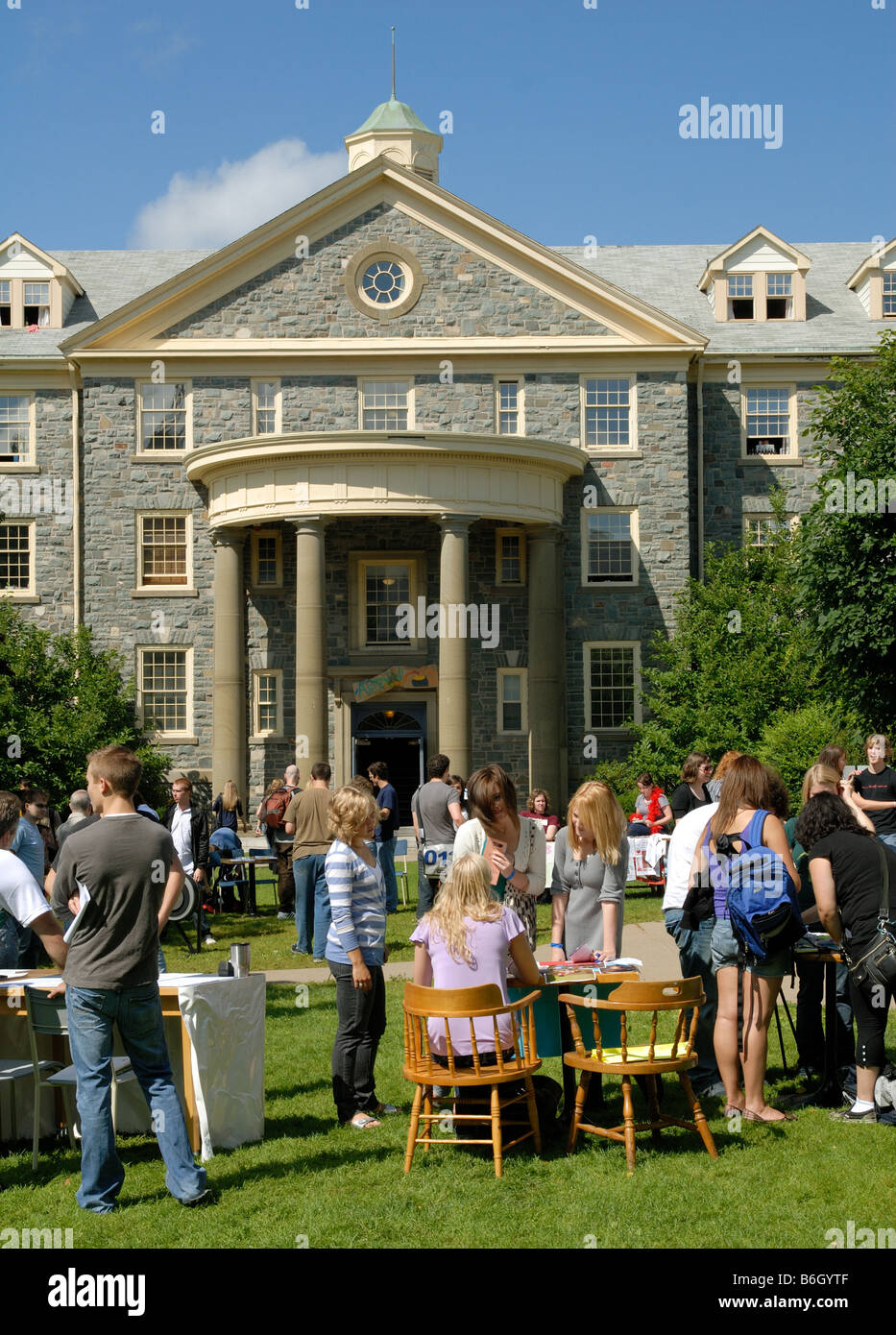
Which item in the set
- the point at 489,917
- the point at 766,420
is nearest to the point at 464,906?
the point at 489,917

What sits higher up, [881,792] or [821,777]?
[821,777]

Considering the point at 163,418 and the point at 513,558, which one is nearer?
the point at 163,418

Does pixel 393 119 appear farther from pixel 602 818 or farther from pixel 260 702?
pixel 602 818

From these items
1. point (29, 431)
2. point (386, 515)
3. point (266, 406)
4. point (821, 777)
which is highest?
point (266, 406)

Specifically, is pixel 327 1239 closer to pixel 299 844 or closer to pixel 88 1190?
pixel 88 1190

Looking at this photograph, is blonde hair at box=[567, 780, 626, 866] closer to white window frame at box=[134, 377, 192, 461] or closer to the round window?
white window frame at box=[134, 377, 192, 461]

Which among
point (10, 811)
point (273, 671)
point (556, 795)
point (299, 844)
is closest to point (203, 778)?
point (273, 671)

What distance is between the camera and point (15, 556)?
3164cm

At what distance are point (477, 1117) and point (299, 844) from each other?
7.65 metres

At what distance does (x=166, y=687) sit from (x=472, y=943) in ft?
78.9

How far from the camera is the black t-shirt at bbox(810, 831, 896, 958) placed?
26.7 feet

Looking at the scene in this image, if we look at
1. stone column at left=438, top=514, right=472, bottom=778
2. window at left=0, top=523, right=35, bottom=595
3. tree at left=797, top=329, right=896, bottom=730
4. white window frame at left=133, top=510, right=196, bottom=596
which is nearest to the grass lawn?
tree at left=797, top=329, right=896, bottom=730
